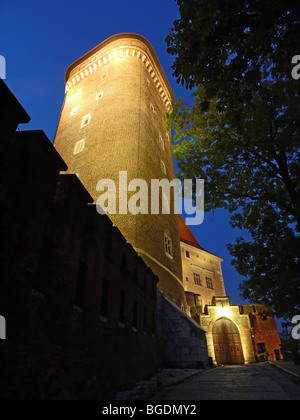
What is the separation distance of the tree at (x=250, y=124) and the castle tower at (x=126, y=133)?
693cm

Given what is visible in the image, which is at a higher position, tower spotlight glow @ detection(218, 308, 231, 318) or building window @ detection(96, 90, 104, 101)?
building window @ detection(96, 90, 104, 101)

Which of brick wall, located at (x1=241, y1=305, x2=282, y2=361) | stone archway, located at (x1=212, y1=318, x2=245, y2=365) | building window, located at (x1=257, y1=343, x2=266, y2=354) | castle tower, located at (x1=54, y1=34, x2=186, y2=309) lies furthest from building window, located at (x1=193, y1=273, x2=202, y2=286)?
castle tower, located at (x1=54, y1=34, x2=186, y2=309)

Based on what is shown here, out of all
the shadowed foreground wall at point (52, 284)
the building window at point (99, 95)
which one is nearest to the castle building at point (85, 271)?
the shadowed foreground wall at point (52, 284)

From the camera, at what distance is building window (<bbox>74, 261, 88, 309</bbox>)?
6189mm

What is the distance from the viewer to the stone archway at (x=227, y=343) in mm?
22125

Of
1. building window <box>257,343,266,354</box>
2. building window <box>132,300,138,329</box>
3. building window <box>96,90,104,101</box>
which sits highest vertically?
building window <box>96,90,104,101</box>

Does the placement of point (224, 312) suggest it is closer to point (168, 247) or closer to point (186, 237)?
point (168, 247)

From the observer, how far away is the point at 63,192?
5992 mm

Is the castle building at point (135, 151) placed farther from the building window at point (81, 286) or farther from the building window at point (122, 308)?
the building window at point (81, 286)

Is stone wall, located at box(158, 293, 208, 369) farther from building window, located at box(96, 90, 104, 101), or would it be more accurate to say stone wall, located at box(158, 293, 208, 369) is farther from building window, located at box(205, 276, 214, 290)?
building window, located at box(205, 276, 214, 290)

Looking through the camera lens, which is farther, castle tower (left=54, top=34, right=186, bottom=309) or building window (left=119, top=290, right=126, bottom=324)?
castle tower (left=54, top=34, right=186, bottom=309)

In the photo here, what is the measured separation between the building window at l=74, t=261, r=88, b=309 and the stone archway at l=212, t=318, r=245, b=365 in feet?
68.0
